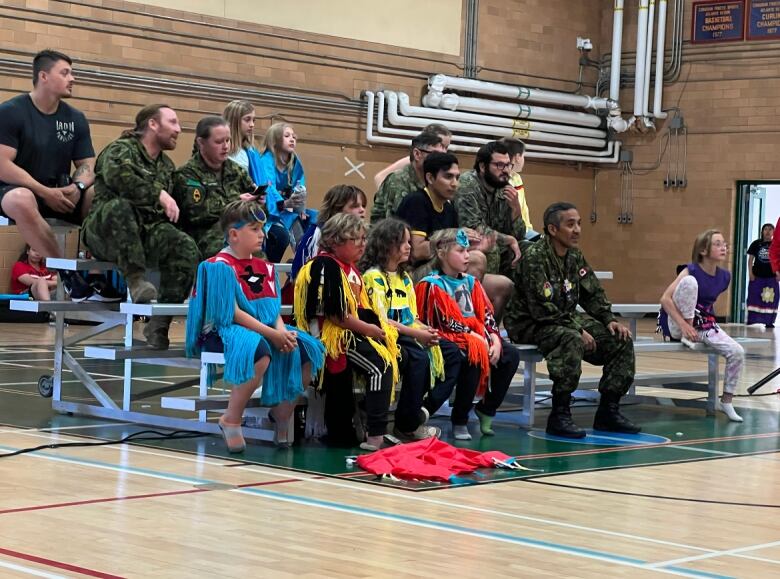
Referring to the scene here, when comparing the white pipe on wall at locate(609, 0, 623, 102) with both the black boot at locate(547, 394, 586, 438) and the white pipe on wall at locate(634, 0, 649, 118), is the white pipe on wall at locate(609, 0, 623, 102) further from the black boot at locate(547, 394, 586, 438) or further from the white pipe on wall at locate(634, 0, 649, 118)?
the black boot at locate(547, 394, 586, 438)

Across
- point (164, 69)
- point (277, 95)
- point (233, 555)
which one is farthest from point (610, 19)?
point (233, 555)

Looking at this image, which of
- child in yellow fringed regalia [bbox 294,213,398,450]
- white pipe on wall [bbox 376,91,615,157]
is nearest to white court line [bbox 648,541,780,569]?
child in yellow fringed regalia [bbox 294,213,398,450]

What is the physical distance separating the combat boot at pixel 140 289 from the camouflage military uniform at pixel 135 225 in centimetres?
3

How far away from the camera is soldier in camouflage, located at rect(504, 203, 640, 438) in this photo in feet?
23.4

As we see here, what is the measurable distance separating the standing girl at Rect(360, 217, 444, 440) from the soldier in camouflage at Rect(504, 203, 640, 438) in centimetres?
88

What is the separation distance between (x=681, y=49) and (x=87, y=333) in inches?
568

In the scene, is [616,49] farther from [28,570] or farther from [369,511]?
[28,570]

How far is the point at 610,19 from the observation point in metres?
20.5

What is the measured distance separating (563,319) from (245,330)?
2.13 meters

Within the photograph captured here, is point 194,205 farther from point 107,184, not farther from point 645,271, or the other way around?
point 645,271

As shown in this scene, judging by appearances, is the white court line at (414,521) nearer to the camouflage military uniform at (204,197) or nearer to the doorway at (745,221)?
the camouflage military uniform at (204,197)

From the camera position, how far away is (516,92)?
18.8 m

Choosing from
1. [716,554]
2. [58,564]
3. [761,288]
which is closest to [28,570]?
[58,564]

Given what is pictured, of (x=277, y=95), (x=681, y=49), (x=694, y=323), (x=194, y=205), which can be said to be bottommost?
(x=694, y=323)
